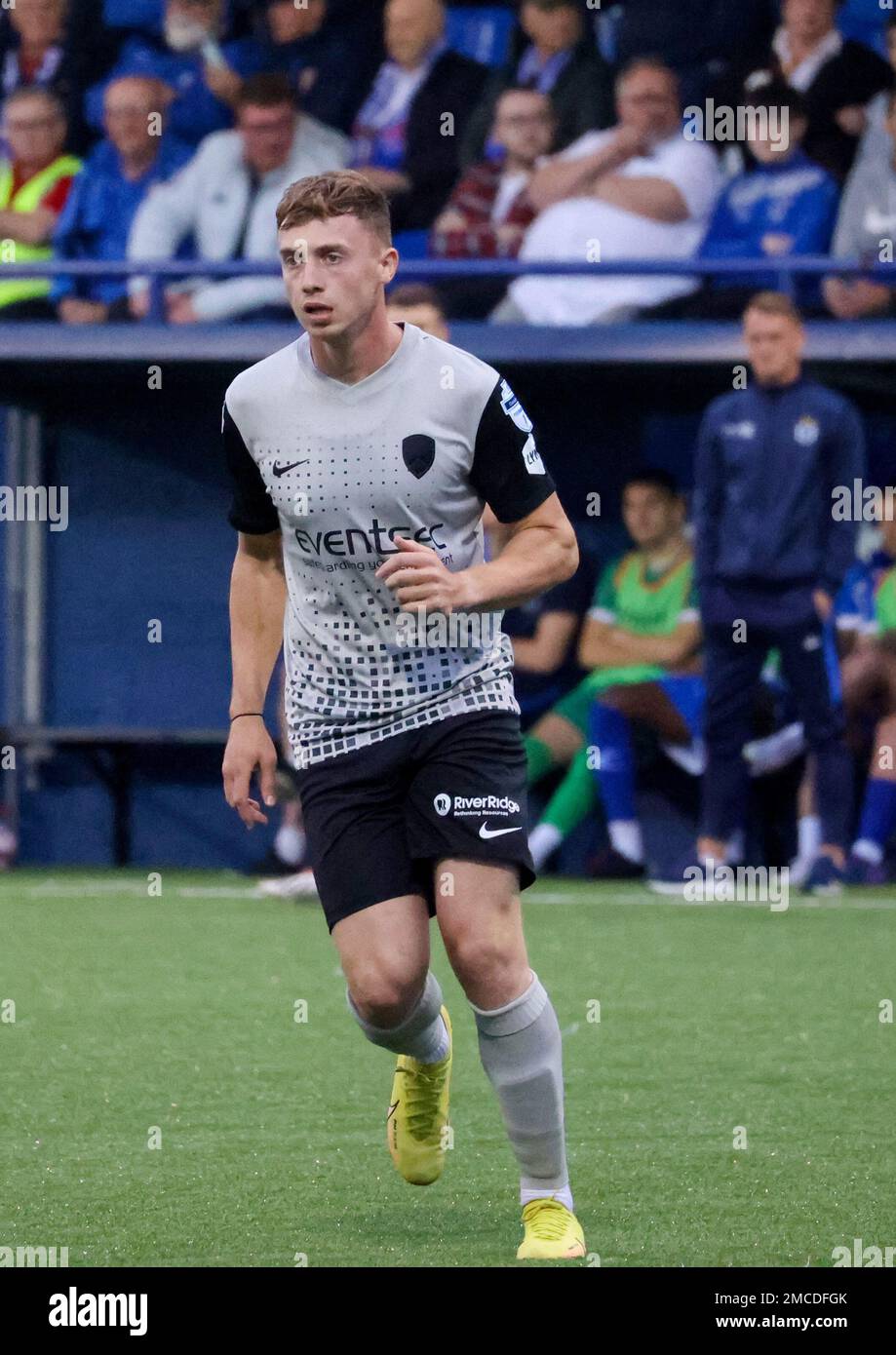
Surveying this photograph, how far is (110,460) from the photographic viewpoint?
1423 centimetres

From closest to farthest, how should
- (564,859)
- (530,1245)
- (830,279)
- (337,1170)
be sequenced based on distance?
1. (530,1245)
2. (337,1170)
3. (830,279)
4. (564,859)

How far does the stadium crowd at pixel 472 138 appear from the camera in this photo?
491 inches

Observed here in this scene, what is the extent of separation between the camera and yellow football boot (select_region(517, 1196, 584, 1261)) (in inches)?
165

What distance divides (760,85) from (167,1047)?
7.40 m

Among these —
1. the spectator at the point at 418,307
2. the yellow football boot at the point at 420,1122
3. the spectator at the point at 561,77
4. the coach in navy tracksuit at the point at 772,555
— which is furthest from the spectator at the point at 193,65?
the yellow football boot at the point at 420,1122

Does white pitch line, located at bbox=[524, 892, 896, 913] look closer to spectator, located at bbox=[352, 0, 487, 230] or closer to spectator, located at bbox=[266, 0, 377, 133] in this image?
spectator, located at bbox=[352, 0, 487, 230]

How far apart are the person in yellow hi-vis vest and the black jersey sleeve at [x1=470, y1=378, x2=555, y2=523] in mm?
9935

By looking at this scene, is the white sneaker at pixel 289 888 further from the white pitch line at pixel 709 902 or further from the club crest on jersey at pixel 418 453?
the club crest on jersey at pixel 418 453

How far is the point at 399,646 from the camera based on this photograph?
4477mm

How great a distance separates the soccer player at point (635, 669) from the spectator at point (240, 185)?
2.62 m

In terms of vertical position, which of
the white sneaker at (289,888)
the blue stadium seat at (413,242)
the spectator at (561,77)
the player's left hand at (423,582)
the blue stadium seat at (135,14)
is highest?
the blue stadium seat at (135,14)

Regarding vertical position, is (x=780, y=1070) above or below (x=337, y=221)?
below
